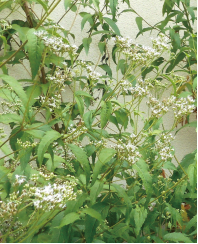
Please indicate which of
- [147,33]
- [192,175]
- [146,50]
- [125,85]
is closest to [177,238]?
[192,175]

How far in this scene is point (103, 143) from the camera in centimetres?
119

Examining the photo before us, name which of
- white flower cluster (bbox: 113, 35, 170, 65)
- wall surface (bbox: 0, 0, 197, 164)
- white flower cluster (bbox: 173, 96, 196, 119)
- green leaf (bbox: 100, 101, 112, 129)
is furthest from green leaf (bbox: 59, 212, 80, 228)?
wall surface (bbox: 0, 0, 197, 164)

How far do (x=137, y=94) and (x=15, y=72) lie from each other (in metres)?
1.21

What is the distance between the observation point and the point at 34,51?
36.4 inches

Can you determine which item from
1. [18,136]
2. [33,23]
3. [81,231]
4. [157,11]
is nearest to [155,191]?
[81,231]

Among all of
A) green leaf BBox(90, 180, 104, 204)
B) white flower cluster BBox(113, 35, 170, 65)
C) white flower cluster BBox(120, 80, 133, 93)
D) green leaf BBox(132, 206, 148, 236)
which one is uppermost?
white flower cluster BBox(113, 35, 170, 65)

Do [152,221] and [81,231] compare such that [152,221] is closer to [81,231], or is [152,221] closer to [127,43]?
[81,231]

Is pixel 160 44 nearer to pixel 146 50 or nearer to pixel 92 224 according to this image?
pixel 146 50

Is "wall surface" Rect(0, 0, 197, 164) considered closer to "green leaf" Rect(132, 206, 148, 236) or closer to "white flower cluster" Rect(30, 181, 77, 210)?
"green leaf" Rect(132, 206, 148, 236)

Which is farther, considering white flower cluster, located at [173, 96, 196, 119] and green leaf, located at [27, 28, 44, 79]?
white flower cluster, located at [173, 96, 196, 119]

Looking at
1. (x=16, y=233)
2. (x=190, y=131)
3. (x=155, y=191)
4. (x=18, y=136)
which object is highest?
(x=18, y=136)

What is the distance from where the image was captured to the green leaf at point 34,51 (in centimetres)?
92

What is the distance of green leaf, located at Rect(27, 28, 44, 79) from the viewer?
36.1 inches

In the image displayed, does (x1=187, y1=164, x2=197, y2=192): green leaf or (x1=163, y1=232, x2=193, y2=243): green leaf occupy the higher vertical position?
(x1=187, y1=164, x2=197, y2=192): green leaf
